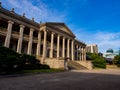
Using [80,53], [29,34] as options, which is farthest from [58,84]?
[80,53]

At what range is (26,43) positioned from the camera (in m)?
28.9

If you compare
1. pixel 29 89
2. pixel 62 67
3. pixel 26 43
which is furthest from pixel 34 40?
pixel 29 89

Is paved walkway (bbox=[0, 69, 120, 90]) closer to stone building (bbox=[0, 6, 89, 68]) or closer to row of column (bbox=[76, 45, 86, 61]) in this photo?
stone building (bbox=[0, 6, 89, 68])

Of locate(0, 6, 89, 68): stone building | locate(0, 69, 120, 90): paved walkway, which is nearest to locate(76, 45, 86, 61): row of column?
locate(0, 6, 89, 68): stone building

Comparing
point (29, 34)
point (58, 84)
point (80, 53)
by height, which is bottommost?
point (58, 84)

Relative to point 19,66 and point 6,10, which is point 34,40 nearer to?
point 6,10

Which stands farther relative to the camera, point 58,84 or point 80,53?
point 80,53

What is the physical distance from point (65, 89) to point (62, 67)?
47.8 feet

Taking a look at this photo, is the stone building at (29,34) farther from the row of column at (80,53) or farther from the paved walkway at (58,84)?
the paved walkway at (58,84)

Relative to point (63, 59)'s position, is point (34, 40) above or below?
above

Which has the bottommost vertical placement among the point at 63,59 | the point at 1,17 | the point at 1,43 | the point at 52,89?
the point at 52,89

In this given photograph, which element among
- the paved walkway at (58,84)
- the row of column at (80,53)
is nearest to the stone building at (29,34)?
the row of column at (80,53)

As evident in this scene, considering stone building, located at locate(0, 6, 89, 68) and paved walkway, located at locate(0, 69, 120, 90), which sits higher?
stone building, located at locate(0, 6, 89, 68)

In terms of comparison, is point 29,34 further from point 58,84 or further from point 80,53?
point 80,53
